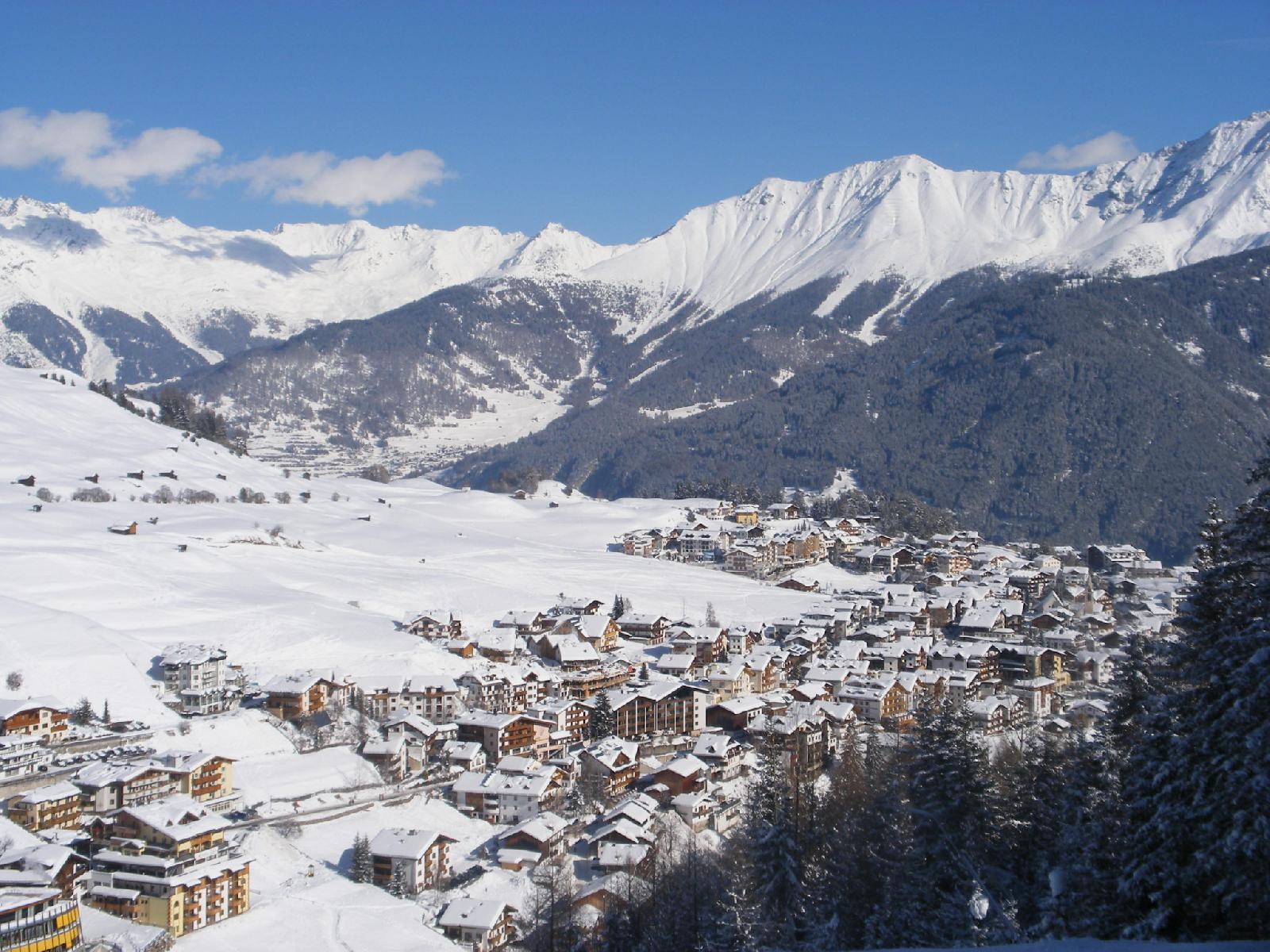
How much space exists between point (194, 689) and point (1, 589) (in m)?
11.2

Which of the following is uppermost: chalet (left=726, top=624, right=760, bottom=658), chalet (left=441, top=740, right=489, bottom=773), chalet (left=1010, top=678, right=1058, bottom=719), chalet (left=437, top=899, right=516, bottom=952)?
chalet (left=726, top=624, right=760, bottom=658)

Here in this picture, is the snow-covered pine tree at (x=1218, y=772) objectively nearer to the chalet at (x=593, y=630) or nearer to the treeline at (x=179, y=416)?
the chalet at (x=593, y=630)

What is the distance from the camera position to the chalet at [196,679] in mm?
34781

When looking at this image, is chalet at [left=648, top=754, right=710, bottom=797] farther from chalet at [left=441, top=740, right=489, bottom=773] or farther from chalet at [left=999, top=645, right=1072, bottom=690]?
chalet at [left=999, top=645, right=1072, bottom=690]

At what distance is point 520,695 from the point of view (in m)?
40.9

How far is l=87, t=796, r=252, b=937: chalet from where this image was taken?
77.4ft

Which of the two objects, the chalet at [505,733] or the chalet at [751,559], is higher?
the chalet at [751,559]

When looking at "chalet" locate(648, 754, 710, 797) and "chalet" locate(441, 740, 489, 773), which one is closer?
"chalet" locate(648, 754, 710, 797)

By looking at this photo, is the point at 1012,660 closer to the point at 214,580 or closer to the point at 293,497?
the point at 214,580

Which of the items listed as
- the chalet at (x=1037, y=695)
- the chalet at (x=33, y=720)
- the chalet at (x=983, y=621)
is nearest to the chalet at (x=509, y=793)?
the chalet at (x=33, y=720)

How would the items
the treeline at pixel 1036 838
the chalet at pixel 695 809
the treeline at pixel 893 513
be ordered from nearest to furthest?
1. the treeline at pixel 1036 838
2. the chalet at pixel 695 809
3. the treeline at pixel 893 513

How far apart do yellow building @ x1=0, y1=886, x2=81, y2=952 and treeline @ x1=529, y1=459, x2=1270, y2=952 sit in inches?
323

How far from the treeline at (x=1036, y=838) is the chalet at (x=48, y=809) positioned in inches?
414

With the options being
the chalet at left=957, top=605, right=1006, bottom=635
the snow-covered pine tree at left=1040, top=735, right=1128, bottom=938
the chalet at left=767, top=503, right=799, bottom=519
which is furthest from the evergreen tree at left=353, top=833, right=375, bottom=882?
the chalet at left=767, top=503, right=799, bottom=519
